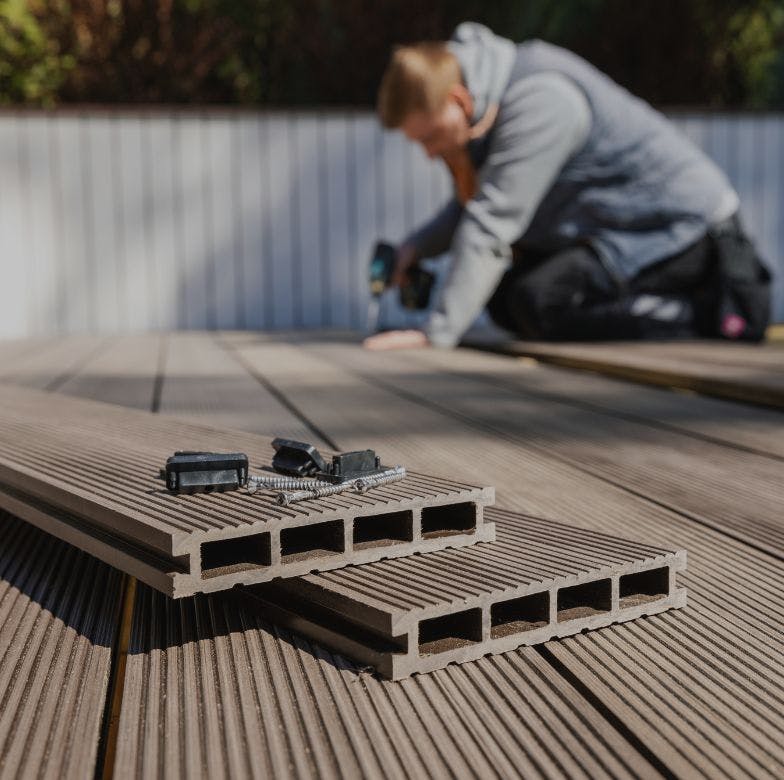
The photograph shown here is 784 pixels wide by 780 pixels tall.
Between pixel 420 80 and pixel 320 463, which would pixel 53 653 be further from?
pixel 420 80

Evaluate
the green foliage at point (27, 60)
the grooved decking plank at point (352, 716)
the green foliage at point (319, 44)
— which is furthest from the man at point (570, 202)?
the green foliage at point (27, 60)

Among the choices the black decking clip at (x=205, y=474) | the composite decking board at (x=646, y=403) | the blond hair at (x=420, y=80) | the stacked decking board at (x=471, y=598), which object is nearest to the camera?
the stacked decking board at (x=471, y=598)

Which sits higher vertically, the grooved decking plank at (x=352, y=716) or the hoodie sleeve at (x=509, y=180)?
the hoodie sleeve at (x=509, y=180)

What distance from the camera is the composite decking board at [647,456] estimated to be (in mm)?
981

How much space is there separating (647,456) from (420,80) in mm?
1908

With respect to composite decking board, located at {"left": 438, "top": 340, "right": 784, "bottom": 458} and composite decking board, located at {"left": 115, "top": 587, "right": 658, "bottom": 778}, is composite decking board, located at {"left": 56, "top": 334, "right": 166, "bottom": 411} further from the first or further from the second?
composite decking board, located at {"left": 115, "top": 587, "right": 658, "bottom": 778}

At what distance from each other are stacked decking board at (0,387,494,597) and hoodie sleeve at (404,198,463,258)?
2826mm

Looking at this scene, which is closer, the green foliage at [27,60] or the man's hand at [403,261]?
the man's hand at [403,261]

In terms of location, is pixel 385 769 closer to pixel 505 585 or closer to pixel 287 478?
pixel 505 585

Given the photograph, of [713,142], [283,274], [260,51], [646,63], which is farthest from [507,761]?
[646,63]

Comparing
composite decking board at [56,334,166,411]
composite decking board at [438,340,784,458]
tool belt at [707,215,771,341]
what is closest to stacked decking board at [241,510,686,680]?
composite decking board at [438,340,784,458]

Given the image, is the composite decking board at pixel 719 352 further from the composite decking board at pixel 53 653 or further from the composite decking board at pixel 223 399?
the composite decking board at pixel 53 653

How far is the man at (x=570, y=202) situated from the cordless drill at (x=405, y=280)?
1.63 ft

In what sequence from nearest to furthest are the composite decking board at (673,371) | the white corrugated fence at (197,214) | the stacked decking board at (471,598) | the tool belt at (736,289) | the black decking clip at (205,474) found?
the stacked decking board at (471,598) → the black decking clip at (205,474) → the composite decking board at (673,371) → the tool belt at (736,289) → the white corrugated fence at (197,214)
